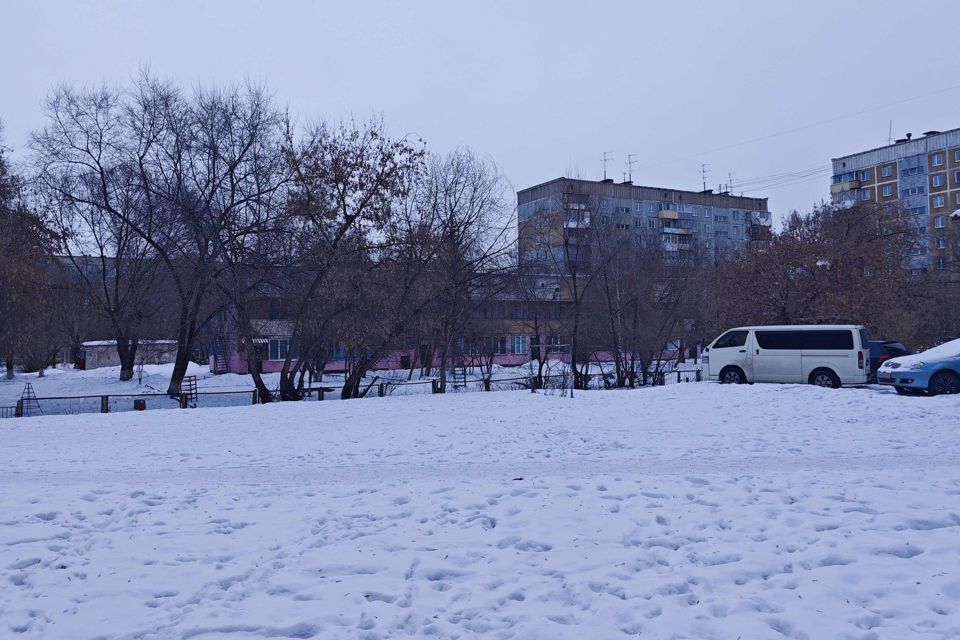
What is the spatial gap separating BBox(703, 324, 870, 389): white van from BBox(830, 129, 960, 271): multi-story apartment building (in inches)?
2707

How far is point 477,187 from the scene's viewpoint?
2948cm

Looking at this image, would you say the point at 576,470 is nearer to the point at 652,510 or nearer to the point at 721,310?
the point at 652,510

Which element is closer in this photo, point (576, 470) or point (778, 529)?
point (778, 529)

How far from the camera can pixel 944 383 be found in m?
19.7

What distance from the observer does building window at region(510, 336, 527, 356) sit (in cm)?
6024

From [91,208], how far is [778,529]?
36148 millimetres

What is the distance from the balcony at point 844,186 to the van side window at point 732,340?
83510 millimetres

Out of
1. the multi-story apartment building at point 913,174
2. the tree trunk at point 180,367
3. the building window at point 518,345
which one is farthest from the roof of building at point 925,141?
the tree trunk at point 180,367

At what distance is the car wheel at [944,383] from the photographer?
19.6m

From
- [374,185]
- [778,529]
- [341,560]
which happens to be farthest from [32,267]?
[778,529]

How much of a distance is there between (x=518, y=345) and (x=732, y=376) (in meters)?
39.0

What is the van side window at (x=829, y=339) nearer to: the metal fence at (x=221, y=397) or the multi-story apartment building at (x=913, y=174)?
the metal fence at (x=221, y=397)

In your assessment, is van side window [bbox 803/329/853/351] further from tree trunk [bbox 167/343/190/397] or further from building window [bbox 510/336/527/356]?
building window [bbox 510/336/527/356]

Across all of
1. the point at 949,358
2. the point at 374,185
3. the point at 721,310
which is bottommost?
the point at 949,358
